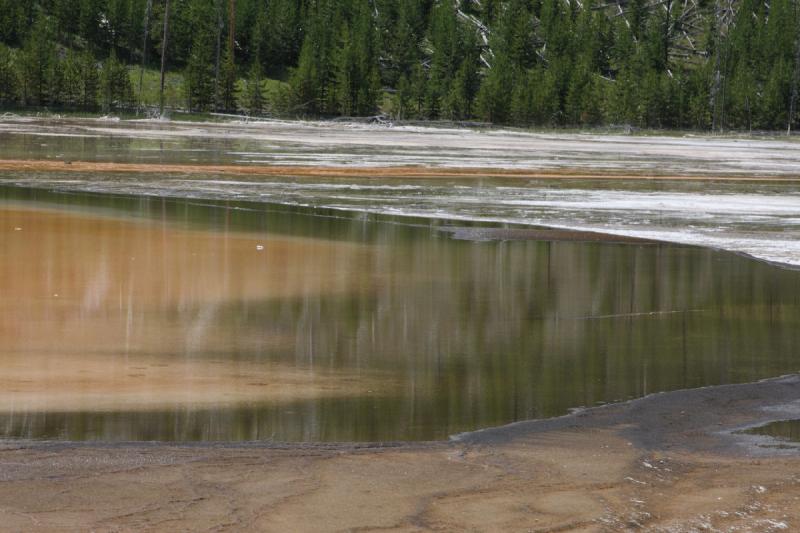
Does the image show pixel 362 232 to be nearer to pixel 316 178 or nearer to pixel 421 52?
pixel 316 178

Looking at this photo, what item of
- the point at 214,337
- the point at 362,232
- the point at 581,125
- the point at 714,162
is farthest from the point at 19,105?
the point at 214,337

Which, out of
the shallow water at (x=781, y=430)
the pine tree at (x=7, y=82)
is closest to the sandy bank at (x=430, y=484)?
the shallow water at (x=781, y=430)

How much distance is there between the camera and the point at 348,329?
437 inches

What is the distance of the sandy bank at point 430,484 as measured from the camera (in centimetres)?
591

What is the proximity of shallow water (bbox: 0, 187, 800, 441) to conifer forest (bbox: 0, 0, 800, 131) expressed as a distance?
89889 mm

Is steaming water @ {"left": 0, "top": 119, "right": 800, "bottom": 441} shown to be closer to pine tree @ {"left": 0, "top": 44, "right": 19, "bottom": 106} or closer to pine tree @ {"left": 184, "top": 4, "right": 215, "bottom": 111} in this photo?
pine tree @ {"left": 0, "top": 44, "right": 19, "bottom": 106}

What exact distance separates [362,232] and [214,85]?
3926 inches

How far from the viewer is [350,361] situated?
9.76 metres

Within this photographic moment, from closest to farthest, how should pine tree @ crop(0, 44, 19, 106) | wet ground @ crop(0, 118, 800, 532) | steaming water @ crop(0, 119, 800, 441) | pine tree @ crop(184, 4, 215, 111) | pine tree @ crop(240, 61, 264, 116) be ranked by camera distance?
wet ground @ crop(0, 118, 800, 532), steaming water @ crop(0, 119, 800, 441), pine tree @ crop(0, 44, 19, 106), pine tree @ crop(184, 4, 215, 111), pine tree @ crop(240, 61, 264, 116)

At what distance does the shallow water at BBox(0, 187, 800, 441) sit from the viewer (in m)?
8.15

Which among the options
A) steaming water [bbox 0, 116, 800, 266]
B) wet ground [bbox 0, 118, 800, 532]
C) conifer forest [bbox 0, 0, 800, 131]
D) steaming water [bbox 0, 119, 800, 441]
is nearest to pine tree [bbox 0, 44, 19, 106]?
conifer forest [bbox 0, 0, 800, 131]

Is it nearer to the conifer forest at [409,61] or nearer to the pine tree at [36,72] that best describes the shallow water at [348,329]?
the conifer forest at [409,61]

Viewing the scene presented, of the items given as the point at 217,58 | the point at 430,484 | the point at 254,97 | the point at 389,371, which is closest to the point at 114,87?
the point at 254,97

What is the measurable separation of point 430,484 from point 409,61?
140 meters
